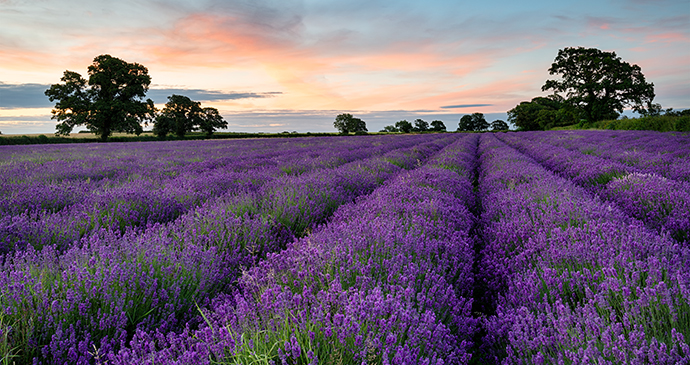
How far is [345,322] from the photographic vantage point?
1.19 metres

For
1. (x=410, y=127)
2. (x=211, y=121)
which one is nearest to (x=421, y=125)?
(x=410, y=127)

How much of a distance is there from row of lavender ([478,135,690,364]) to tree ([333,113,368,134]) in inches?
3097

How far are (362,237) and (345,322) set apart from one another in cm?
104

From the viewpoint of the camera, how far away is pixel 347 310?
1.26 metres

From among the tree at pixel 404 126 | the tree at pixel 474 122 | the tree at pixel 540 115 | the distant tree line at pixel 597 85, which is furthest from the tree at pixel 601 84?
the tree at pixel 474 122

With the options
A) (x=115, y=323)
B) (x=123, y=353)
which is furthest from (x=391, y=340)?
(x=115, y=323)

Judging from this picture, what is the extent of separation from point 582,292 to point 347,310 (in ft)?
4.35

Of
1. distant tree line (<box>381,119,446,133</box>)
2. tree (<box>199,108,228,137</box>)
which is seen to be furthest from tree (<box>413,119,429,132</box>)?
tree (<box>199,108,228,137</box>)

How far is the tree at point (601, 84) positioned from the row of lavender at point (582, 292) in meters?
45.1

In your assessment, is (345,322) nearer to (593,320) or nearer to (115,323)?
(593,320)

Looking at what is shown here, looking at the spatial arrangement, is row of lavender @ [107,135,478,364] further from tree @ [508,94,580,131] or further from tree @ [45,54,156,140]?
tree @ [508,94,580,131]

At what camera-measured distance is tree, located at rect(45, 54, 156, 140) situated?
31.2 m

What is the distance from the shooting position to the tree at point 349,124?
8106 centimetres

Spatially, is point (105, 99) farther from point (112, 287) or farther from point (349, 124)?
point (349, 124)
